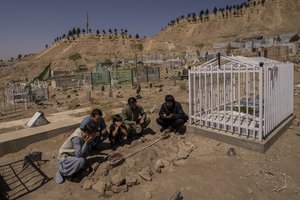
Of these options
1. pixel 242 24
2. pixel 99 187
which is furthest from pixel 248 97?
pixel 242 24

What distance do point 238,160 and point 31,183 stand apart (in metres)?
4.07

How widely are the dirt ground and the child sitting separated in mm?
244

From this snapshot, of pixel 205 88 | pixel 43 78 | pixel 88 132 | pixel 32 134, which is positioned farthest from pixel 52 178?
pixel 43 78

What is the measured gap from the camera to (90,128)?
17.3 ft

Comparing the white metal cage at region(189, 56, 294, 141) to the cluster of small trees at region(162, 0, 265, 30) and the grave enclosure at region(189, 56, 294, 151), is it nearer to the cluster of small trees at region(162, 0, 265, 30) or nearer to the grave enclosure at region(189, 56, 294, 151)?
the grave enclosure at region(189, 56, 294, 151)

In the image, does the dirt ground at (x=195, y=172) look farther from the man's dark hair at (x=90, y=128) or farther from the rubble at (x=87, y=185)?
the man's dark hair at (x=90, y=128)

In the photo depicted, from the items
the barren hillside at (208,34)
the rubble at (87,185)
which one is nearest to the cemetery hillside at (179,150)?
the rubble at (87,185)

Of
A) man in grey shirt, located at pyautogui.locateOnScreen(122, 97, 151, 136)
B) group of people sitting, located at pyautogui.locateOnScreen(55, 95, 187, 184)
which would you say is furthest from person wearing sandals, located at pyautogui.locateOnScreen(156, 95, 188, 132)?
man in grey shirt, located at pyautogui.locateOnScreen(122, 97, 151, 136)

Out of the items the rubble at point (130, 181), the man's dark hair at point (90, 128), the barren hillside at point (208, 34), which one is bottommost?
the rubble at point (130, 181)

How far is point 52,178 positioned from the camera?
5172mm

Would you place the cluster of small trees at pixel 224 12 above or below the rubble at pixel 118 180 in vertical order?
above

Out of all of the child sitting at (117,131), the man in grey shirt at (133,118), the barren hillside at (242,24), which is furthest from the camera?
the barren hillside at (242,24)

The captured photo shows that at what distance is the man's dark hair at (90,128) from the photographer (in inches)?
203

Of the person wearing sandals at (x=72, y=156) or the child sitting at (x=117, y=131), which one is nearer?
the person wearing sandals at (x=72, y=156)
